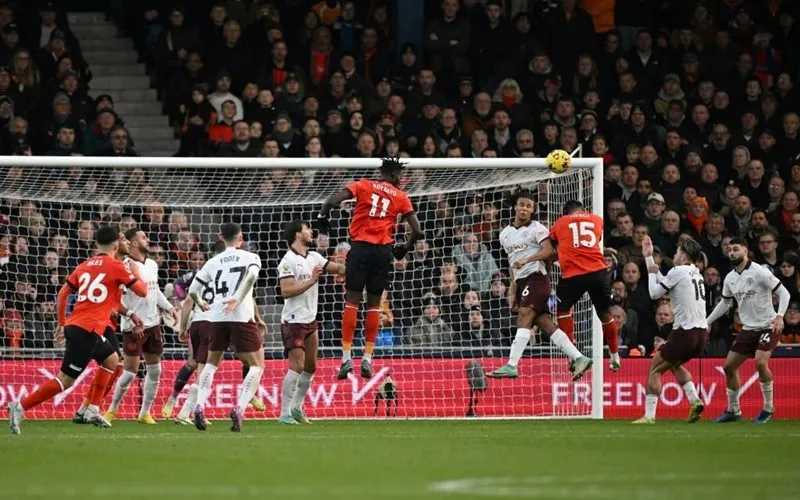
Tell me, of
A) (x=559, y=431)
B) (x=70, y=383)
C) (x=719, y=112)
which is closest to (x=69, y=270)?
(x=70, y=383)

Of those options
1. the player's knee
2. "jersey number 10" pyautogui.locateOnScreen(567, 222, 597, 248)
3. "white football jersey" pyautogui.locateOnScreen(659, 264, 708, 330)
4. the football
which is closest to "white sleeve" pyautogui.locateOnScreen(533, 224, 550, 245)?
"jersey number 10" pyautogui.locateOnScreen(567, 222, 597, 248)

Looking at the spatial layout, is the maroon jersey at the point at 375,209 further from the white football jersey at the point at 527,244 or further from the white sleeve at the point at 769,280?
the white sleeve at the point at 769,280

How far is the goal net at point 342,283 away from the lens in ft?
59.9

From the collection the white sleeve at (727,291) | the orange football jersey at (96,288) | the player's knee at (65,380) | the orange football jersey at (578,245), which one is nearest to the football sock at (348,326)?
the orange football jersey at (578,245)

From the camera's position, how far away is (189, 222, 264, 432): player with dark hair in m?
14.0

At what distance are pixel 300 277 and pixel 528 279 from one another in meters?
2.52

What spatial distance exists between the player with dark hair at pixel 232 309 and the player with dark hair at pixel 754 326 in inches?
225

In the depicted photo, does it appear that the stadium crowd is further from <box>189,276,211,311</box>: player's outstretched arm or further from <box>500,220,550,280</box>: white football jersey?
<box>189,276,211,311</box>: player's outstretched arm

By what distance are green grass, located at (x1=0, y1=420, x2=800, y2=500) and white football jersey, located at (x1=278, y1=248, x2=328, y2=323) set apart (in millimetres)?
1478

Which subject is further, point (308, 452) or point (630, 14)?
point (630, 14)

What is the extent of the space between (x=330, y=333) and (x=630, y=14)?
9780 mm

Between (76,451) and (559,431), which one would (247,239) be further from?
(76,451)

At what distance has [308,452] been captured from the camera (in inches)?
457

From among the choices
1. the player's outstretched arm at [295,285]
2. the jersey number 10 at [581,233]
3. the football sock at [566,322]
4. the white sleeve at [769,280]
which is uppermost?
the jersey number 10 at [581,233]
